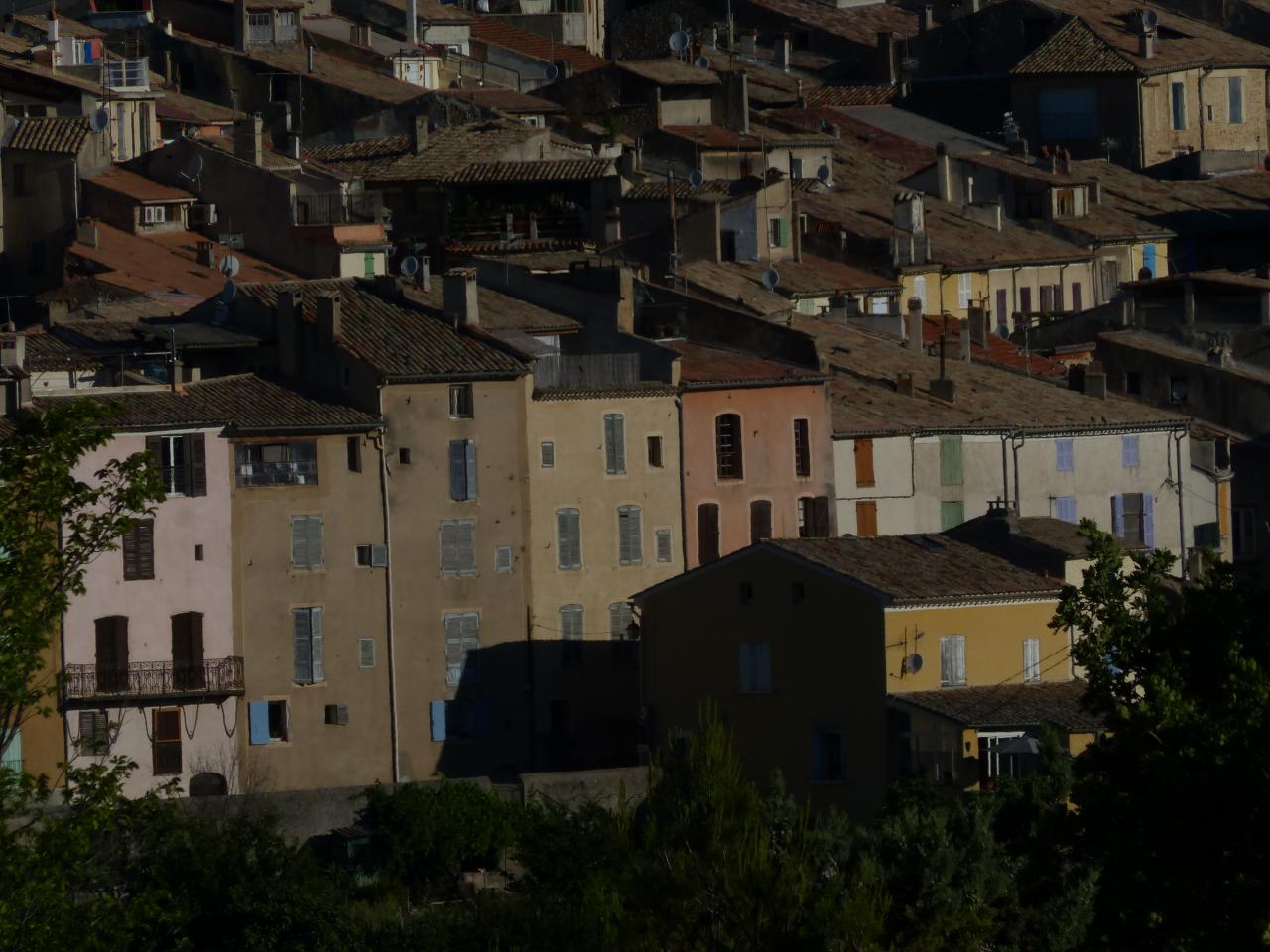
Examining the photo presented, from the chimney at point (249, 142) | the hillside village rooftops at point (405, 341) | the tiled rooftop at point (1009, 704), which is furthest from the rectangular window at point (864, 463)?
the chimney at point (249, 142)

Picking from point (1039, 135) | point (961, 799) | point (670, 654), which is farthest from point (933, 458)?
point (1039, 135)

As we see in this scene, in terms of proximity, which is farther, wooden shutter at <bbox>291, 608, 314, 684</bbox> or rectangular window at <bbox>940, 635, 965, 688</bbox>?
wooden shutter at <bbox>291, 608, 314, 684</bbox>

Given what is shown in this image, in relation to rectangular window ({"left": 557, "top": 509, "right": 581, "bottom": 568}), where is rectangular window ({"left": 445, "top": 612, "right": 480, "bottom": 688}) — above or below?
below

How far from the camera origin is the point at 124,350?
244ft

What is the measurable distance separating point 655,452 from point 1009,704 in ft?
38.3

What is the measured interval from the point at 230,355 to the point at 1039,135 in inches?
1845

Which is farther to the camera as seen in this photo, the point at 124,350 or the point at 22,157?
the point at 22,157

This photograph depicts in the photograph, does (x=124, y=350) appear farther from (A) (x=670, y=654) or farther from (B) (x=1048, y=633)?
(B) (x=1048, y=633)

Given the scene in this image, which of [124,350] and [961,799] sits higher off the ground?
[124,350]

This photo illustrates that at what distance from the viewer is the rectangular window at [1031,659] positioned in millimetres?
65250

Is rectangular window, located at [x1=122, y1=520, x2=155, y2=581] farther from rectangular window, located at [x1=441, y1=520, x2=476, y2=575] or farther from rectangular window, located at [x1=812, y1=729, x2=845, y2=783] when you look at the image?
rectangular window, located at [x1=812, y1=729, x2=845, y2=783]

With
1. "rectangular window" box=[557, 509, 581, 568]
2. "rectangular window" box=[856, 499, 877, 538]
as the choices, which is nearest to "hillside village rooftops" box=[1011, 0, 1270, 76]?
"rectangular window" box=[856, 499, 877, 538]

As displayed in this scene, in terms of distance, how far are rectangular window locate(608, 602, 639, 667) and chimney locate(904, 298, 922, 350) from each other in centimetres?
1441

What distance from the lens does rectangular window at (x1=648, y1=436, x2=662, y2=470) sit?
7325 cm
